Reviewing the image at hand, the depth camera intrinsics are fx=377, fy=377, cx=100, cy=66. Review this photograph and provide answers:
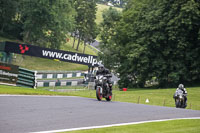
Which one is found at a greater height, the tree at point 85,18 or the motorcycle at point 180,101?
the tree at point 85,18

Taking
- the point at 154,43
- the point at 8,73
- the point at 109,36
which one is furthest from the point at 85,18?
the point at 8,73

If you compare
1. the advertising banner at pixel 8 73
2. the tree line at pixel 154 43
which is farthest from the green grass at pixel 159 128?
the tree line at pixel 154 43

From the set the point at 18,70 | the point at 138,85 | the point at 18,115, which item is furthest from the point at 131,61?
the point at 18,115

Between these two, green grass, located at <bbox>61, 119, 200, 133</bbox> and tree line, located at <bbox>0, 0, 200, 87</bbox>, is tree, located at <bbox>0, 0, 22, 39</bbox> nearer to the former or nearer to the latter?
tree line, located at <bbox>0, 0, 200, 87</bbox>

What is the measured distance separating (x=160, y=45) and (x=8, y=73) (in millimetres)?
23852

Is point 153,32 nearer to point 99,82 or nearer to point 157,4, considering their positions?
point 157,4

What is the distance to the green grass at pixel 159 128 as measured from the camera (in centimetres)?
878

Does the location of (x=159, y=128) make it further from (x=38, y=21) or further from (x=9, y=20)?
(x=9, y=20)

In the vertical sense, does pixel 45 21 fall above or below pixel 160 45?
above

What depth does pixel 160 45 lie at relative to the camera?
45906mm

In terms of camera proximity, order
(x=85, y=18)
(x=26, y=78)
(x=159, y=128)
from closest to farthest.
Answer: (x=159, y=128) → (x=26, y=78) → (x=85, y=18)

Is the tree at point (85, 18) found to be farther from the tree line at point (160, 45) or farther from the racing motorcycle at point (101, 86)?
the racing motorcycle at point (101, 86)

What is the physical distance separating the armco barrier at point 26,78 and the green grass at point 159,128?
19505mm

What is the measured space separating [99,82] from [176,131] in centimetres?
878
